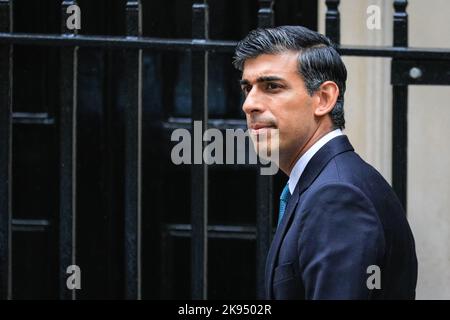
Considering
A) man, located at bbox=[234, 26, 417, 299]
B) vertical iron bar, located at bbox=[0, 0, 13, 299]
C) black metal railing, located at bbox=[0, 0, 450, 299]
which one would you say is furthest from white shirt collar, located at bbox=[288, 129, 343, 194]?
vertical iron bar, located at bbox=[0, 0, 13, 299]

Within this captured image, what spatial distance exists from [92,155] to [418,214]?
5.01ft

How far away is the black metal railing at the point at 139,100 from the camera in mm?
3645

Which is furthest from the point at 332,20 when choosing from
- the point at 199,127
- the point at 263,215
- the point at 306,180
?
the point at 306,180

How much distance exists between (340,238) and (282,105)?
45 cm

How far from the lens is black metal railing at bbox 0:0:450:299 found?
364 centimetres

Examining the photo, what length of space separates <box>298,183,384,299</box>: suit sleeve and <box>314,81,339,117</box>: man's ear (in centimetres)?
28

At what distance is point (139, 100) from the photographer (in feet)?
12.1

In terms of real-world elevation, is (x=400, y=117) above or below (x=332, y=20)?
below

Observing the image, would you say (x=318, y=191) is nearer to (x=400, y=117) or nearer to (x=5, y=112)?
(x=400, y=117)

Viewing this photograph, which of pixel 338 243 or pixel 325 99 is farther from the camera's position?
pixel 325 99

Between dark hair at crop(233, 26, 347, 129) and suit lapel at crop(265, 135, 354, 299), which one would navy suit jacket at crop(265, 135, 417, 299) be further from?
dark hair at crop(233, 26, 347, 129)

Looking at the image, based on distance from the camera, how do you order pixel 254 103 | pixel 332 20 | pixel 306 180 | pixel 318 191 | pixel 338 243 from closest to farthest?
pixel 338 243 < pixel 318 191 < pixel 306 180 < pixel 254 103 < pixel 332 20
